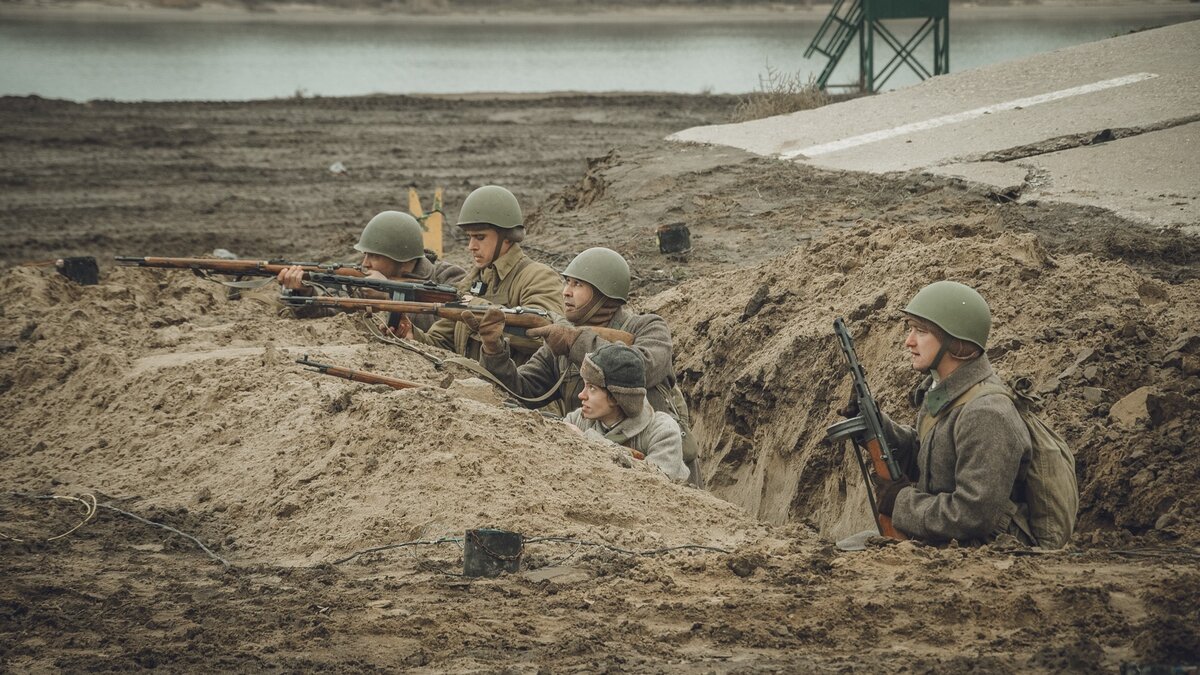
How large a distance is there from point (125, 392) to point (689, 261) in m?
5.34

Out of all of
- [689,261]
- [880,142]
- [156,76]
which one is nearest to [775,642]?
[689,261]

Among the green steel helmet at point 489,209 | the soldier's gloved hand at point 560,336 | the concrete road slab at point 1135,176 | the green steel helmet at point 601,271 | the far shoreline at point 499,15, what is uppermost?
the far shoreline at point 499,15

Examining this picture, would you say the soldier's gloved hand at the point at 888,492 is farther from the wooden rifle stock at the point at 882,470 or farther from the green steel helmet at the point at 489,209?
the green steel helmet at the point at 489,209

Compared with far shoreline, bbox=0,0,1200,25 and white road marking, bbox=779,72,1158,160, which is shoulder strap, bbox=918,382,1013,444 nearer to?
white road marking, bbox=779,72,1158,160

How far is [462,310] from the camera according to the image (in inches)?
356

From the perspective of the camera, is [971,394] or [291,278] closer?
[971,394]

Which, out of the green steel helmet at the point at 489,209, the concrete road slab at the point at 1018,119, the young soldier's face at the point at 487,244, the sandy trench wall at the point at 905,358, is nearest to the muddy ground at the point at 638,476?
the sandy trench wall at the point at 905,358

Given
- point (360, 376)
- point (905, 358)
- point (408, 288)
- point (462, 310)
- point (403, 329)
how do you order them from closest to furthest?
point (360, 376) → point (905, 358) → point (462, 310) → point (408, 288) → point (403, 329)

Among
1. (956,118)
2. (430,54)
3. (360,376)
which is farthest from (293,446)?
(430,54)

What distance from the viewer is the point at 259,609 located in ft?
19.3

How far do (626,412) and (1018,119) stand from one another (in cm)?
790

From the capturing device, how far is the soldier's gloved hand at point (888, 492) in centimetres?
645

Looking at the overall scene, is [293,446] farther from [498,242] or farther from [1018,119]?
[1018,119]

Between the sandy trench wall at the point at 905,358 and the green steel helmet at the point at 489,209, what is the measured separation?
179cm
